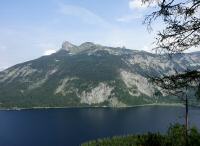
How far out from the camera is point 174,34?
53.2 feet

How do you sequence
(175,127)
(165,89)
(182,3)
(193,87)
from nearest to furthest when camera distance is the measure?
(182,3)
(193,87)
(165,89)
(175,127)

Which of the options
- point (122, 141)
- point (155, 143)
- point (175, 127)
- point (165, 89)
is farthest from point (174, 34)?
point (122, 141)

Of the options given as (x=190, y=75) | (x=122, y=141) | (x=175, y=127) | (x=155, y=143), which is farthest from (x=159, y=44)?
(x=122, y=141)

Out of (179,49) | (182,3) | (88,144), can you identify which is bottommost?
(88,144)

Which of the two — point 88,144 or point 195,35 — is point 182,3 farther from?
point 88,144

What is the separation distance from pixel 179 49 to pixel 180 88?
2.06 m

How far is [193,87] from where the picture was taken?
1684 cm

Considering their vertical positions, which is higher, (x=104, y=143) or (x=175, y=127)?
(x=175, y=127)

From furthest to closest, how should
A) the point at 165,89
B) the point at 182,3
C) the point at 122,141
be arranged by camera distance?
the point at 122,141 < the point at 165,89 < the point at 182,3

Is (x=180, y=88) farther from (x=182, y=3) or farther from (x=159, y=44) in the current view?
(x=182, y=3)

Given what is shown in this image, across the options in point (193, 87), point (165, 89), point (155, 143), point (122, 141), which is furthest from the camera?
point (122, 141)

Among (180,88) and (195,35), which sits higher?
(195,35)

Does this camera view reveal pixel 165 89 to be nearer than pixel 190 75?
No

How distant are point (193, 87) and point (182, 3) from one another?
388 cm
